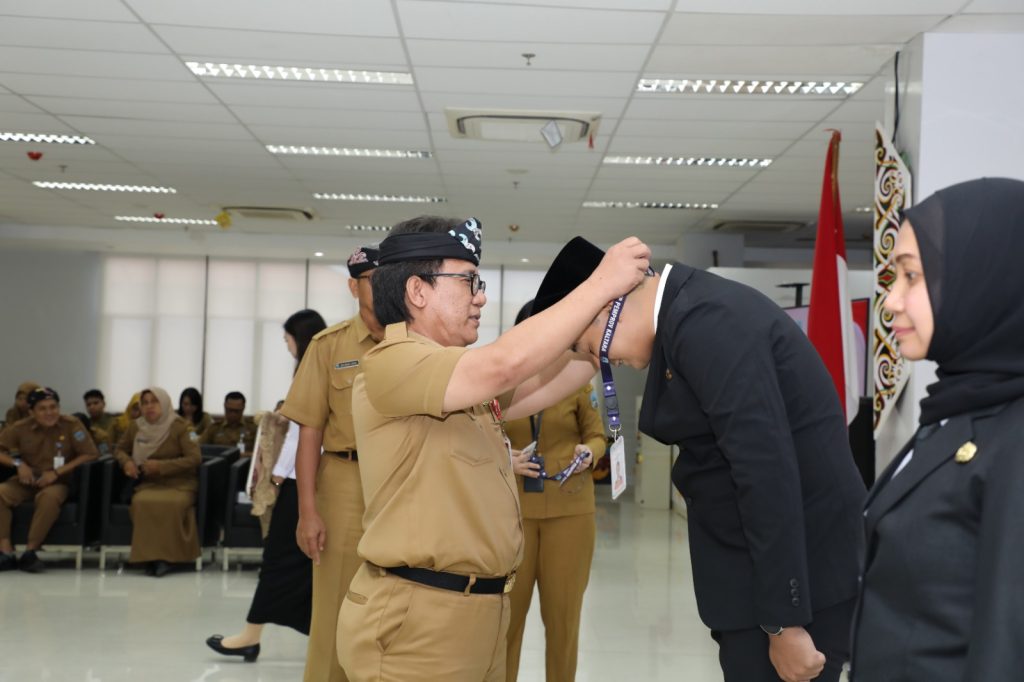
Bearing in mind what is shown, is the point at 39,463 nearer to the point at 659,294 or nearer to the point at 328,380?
the point at 328,380

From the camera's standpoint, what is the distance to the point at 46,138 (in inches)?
316

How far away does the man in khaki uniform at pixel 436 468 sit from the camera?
1813 mm

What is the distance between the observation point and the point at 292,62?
588 cm

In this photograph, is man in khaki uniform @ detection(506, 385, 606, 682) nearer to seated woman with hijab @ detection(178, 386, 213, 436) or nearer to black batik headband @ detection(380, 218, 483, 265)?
black batik headband @ detection(380, 218, 483, 265)

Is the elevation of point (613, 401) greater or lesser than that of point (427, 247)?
lesser

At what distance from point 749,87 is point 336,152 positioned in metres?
3.58

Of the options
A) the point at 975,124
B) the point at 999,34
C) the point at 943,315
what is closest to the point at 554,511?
the point at 943,315

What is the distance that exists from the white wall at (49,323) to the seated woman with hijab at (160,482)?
7628 mm

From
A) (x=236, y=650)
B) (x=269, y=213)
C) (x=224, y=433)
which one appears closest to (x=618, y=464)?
(x=236, y=650)

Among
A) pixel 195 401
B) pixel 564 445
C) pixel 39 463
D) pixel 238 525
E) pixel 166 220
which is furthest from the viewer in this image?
pixel 166 220

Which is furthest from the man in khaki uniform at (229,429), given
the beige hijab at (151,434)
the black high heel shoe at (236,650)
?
the black high heel shoe at (236,650)

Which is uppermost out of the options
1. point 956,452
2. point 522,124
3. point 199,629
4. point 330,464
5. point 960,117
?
point 522,124

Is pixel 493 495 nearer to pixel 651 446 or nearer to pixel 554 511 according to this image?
pixel 554 511

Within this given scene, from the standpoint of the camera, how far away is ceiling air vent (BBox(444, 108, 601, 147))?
684cm
